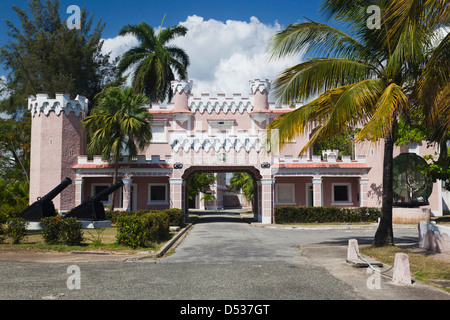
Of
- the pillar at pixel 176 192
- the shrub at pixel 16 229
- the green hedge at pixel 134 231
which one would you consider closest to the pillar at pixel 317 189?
the pillar at pixel 176 192

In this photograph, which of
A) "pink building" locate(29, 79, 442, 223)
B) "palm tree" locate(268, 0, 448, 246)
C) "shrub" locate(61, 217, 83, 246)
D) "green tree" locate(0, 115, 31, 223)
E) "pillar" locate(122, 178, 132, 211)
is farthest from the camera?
"green tree" locate(0, 115, 31, 223)

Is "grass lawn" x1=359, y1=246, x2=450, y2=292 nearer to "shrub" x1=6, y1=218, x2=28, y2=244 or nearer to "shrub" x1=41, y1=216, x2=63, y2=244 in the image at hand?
"shrub" x1=41, y1=216, x2=63, y2=244

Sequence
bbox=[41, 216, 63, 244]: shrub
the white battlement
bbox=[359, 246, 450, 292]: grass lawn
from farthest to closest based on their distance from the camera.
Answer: the white battlement
bbox=[41, 216, 63, 244]: shrub
bbox=[359, 246, 450, 292]: grass lawn

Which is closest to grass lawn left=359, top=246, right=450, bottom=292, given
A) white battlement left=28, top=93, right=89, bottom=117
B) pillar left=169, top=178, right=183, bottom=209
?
pillar left=169, top=178, right=183, bottom=209

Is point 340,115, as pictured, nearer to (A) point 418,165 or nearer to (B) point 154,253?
(B) point 154,253

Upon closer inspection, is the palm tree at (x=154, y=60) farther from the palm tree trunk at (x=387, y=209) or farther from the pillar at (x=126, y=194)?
→ the palm tree trunk at (x=387, y=209)

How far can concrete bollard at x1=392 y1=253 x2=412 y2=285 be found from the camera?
8.27 meters

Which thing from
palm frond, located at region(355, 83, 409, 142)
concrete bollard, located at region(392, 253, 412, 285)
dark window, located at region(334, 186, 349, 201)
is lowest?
concrete bollard, located at region(392, 253, 412, 285)

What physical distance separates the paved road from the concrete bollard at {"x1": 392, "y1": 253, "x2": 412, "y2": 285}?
19 centimetres

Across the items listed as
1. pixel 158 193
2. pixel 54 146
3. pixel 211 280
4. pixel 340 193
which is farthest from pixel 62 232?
pixel 340 193

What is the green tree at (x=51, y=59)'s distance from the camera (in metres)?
38.5

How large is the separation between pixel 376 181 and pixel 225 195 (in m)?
44.4

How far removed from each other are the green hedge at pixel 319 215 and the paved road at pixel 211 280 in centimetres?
1485

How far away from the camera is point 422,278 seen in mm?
8797
